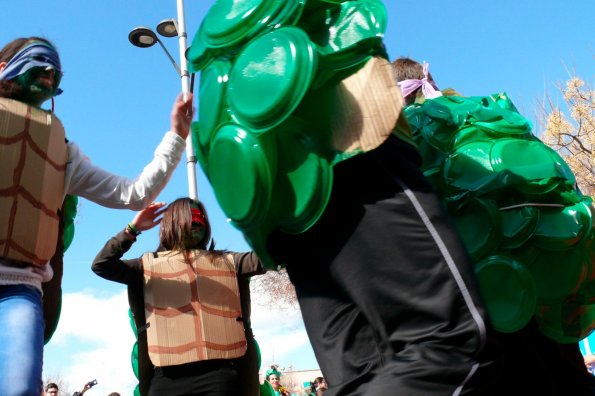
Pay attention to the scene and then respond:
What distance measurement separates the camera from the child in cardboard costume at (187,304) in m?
3.51

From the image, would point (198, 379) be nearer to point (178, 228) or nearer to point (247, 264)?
point (247, 264)

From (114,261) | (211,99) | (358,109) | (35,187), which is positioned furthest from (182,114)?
(114,261)

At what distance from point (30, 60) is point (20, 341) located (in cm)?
112

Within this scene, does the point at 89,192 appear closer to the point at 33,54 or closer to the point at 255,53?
the point at 33,54

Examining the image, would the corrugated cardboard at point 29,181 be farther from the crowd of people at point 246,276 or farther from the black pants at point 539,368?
the black pants at point 539,368

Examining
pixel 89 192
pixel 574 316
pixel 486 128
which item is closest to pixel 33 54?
pixel 89 192

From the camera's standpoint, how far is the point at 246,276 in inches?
153

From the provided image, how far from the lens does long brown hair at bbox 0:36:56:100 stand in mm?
2674

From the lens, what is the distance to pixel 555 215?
2346 mm

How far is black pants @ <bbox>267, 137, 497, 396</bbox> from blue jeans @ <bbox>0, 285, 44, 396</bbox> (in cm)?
101

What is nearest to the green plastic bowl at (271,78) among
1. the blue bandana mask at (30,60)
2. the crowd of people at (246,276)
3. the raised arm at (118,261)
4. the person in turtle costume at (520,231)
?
the crowd of people at (246,276)

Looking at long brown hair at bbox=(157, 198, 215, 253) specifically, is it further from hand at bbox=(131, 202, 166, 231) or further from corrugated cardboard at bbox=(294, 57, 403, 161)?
corrugated cardboard at bbox=(294, 57, 403, 161)

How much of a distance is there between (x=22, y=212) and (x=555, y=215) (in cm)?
185

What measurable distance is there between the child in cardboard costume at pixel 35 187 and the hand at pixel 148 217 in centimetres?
58
